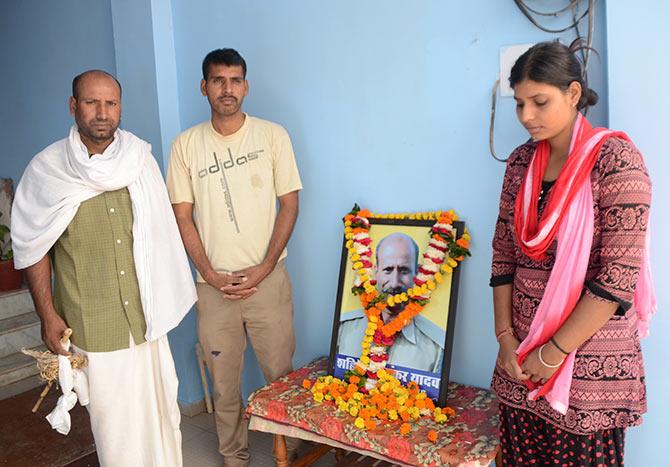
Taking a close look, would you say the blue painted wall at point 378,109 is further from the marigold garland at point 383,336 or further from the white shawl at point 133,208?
the white shawl at point 133,208

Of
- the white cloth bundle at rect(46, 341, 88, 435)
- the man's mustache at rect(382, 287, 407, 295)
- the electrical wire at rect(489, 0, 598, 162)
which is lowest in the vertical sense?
the white cloth bundle at rect(46, 341, 88, 435)

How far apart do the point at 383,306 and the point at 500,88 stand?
1041 millimetres

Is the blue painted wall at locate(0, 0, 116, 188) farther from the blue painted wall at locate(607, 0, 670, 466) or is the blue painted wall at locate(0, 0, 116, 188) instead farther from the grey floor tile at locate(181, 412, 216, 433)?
the blue painted wall at locate(607, 0, 670, 466)

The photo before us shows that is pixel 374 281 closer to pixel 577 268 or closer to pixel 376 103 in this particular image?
pixel 376 103

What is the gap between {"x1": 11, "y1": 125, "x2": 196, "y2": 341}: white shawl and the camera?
221cm

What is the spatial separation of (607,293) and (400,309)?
3.60ft

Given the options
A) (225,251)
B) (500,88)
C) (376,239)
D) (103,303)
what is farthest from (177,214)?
(500,88)

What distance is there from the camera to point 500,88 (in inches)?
87.1

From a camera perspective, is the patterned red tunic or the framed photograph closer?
the patterned red tunic

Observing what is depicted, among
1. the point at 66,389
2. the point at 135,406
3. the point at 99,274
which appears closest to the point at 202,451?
the point at 135,406

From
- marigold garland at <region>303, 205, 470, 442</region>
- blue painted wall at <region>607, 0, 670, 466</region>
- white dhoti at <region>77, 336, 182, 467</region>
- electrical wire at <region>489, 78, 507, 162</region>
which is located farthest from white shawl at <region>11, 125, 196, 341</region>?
blue painted wall at <region>607, 0, 670, 466</region>

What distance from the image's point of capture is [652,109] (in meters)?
1.88

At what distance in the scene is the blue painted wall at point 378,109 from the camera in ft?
7.52

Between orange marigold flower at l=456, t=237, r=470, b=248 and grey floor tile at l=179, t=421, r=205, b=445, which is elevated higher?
orange marigold flower at l=456, t=237, r=470, b=248
